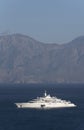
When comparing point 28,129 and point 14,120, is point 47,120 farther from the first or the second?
point 28,129

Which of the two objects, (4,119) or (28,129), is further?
(4,119)

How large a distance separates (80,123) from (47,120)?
1428 cm

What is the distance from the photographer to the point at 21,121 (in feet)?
630

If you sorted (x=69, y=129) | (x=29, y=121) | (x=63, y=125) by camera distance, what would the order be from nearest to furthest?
(x=69, y=129), (x=63, y=125), (x=29, y=121)

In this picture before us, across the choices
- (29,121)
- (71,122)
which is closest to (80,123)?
(71,122)

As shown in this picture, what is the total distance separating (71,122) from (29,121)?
12.7 meters

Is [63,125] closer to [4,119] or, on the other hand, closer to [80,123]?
[80,123]

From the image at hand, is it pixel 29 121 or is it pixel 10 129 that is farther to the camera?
pixel 29 121

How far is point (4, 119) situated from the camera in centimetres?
19712

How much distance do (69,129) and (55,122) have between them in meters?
19.9

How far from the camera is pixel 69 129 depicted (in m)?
169

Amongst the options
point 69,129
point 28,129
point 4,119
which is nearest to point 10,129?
point 28,129

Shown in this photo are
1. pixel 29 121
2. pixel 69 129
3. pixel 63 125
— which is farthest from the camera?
pixel 29 121

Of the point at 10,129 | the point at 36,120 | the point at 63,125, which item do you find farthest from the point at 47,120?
the point at 10,129
